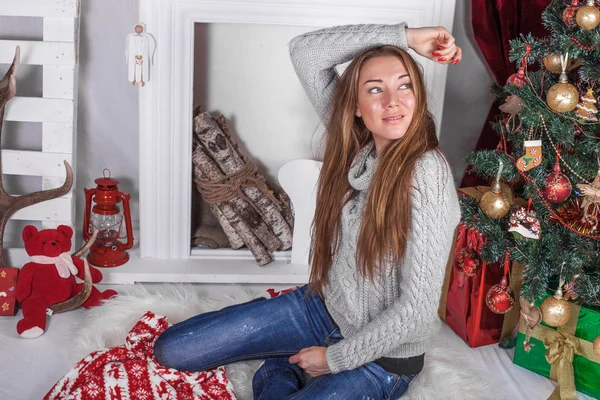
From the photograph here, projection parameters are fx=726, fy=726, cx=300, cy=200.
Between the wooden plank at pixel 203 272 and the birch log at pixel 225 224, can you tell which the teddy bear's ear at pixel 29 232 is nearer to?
the wooden plank at pixel 203 272

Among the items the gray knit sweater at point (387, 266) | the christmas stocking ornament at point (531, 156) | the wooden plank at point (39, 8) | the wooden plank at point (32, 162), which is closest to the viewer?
the gray knit sweater at point (387, 266)

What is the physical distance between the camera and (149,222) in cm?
253

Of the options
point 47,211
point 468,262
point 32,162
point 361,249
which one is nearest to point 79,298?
point 47,211

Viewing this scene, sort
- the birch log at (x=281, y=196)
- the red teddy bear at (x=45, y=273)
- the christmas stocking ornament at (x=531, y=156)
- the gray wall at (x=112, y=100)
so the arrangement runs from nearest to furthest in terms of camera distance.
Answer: the christmas stocking ornament at (x=531, y=156) < the red teddy bear at (x=45, y=273) < the gray wall at (x=112, y=100) < the birch log at (x=281, y=196)

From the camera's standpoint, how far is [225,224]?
2605 mm

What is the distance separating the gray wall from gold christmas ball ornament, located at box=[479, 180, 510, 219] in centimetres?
79

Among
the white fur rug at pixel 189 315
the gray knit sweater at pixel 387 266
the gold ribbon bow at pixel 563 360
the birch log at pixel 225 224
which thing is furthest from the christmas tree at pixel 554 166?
the birch log at pixel 225 224

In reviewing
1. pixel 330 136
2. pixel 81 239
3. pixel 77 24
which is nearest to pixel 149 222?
→ pixel 81 239

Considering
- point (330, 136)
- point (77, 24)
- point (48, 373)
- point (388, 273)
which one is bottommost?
point (48, 373)

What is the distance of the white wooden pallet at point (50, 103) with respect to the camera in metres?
2.30

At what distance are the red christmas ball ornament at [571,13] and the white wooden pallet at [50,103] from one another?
4.81 feet

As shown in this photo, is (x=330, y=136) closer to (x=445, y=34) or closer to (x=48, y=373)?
(x=445, y=34)

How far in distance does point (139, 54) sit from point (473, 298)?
1285 mm

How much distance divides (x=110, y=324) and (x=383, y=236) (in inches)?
36.7
